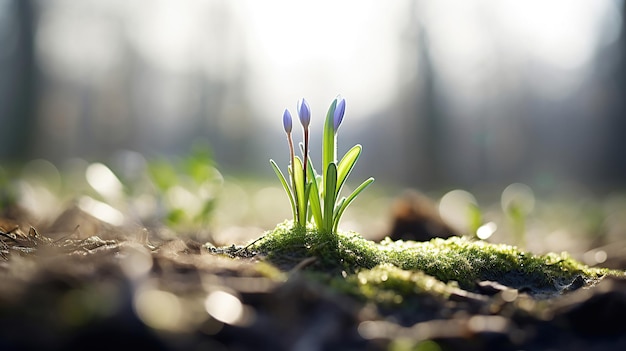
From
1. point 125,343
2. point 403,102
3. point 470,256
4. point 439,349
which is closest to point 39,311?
point 125,343

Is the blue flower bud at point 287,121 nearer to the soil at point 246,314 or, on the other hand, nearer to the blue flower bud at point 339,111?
the blue flower bud at point 339,111

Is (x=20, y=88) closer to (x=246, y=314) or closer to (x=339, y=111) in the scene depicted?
(x=339, y=111)

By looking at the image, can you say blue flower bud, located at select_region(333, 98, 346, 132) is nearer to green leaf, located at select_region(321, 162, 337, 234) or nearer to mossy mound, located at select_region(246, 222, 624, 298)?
green leaf, located at select_region(321, 162, 337, 234)

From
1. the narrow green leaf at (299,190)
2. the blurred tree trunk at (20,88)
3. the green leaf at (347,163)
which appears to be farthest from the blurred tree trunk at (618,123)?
the blurred tree trunk at (20,88)

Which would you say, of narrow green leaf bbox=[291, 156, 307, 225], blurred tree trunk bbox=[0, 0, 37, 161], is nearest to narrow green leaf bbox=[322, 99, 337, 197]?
narrow green leaf bbox=[291, 156, 307, 225]

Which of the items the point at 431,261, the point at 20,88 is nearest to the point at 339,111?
the point at 431,261

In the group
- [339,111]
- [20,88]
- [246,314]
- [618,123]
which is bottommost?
[246,314]
